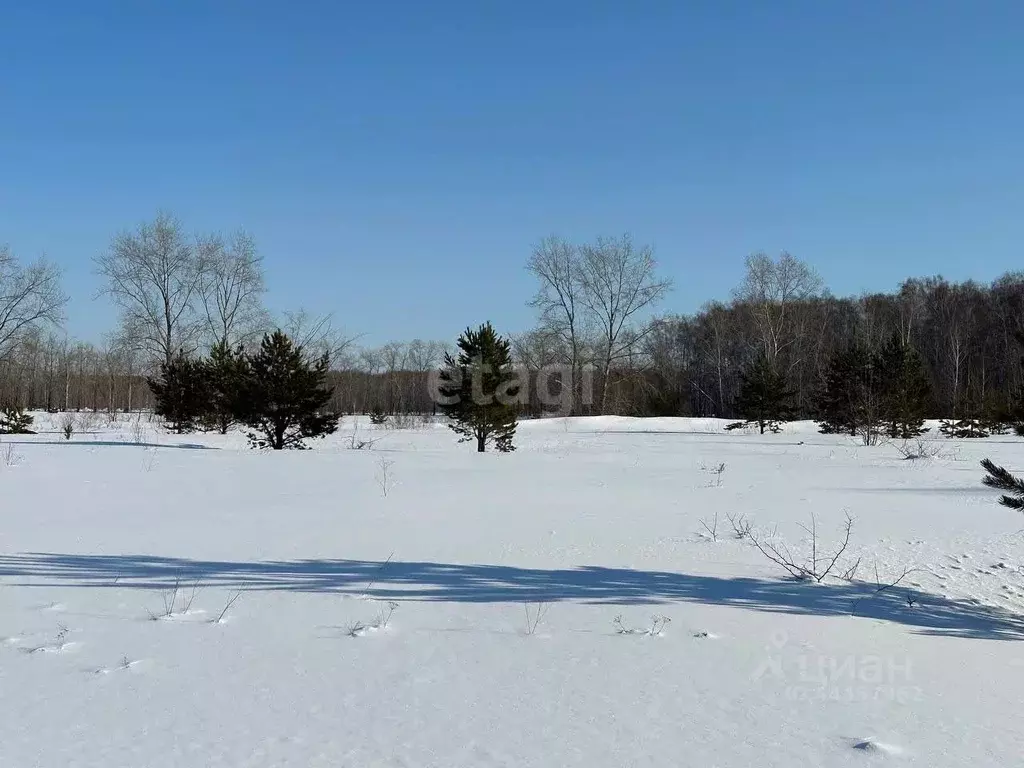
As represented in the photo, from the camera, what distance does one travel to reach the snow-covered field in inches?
96.7

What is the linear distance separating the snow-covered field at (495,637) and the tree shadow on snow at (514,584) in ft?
0.10

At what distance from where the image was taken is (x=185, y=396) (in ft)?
87.0

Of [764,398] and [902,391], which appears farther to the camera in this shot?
[764,398]

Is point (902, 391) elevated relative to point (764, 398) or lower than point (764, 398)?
elevated

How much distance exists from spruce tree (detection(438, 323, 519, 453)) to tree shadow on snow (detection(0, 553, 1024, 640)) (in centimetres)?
1430

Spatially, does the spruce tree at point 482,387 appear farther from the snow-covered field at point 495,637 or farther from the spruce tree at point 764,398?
the spruce tree at point 764,398

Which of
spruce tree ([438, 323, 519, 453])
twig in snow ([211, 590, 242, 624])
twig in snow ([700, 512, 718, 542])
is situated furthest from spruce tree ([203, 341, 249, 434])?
twig in snow ([211, 590, 242, 624])

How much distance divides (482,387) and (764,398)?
1950 centimetres

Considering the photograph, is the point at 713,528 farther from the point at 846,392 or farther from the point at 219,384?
the point at 846,392

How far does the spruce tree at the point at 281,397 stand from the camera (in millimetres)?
18453

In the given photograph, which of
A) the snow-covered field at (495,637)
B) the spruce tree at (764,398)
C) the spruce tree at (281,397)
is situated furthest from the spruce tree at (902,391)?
the spruce tree at (281,397)

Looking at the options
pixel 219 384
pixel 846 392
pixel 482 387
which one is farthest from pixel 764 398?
pixel 219 384

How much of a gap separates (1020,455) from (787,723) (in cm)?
2016

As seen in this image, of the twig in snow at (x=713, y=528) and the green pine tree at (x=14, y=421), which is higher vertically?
the green pine tree at (x=14, y=421)
